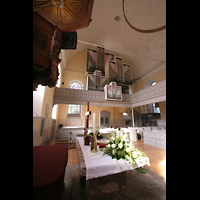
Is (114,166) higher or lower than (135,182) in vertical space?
higher

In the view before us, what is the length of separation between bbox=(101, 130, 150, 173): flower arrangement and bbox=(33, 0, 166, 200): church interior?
454 mm

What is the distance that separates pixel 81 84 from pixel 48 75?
10688mm

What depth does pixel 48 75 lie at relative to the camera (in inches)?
62.8

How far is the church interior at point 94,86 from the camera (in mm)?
1467

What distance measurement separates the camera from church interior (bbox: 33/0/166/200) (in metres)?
1.47

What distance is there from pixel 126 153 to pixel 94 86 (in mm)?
8261

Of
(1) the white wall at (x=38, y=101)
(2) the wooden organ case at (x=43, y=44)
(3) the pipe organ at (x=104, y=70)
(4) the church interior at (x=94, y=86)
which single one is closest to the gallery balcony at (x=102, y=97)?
(4) the church interior at (x=94, y=86)

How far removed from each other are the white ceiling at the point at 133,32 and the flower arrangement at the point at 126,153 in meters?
7.52

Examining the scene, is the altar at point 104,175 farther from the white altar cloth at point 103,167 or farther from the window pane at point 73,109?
the window pane at point 73,109

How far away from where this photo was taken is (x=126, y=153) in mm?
1661

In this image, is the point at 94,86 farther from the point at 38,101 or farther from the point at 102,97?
the point at 38,101
